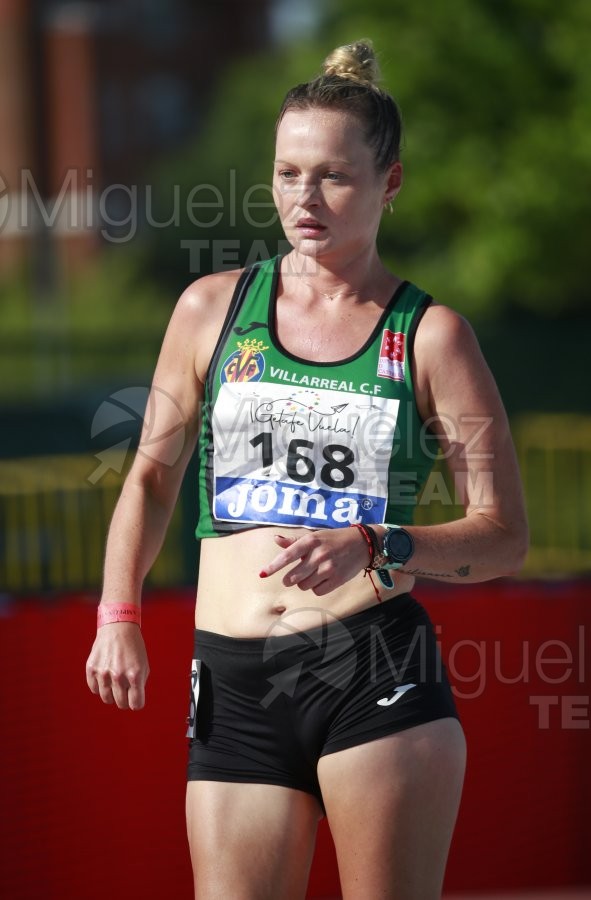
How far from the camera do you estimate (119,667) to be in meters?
2.64

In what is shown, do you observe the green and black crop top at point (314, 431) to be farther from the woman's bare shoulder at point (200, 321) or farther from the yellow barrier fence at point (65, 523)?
the yellow barrier fence at point (65, 523)

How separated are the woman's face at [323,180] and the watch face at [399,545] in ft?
2.03

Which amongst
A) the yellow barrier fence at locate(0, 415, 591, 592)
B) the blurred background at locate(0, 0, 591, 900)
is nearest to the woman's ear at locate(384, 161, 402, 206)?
the blurred background at locate(0, 0, 591, 900)

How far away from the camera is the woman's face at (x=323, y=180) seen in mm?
2658

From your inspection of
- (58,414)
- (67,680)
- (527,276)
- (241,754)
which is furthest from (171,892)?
(527,276)

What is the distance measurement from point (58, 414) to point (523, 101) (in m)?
6.78

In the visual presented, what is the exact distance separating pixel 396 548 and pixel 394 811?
20.3 inches

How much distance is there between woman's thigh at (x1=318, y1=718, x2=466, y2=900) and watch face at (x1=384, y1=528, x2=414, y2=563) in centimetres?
36

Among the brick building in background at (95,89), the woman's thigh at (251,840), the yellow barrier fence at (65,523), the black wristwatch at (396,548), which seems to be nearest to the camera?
the black wristwatch at (396,548)

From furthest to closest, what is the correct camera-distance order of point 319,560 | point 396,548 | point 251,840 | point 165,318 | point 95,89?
point 95,89 < point 165,318 < point 251,840 < point 396,548 < point 319,560

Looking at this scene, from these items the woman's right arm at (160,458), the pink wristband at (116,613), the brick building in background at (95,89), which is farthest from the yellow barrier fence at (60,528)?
the brick building in background at (95,89)

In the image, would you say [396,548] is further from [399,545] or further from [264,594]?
[264,594]

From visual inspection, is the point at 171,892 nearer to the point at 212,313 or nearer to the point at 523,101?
the point at 212,313

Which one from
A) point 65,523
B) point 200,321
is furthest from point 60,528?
point 200,321
